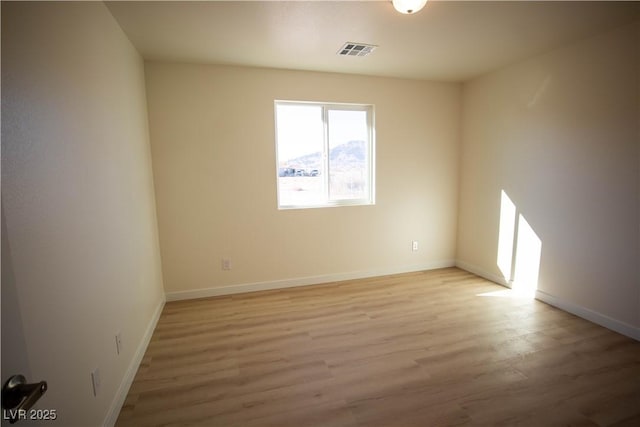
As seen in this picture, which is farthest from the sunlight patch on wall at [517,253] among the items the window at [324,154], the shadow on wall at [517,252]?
the window at [324,154]

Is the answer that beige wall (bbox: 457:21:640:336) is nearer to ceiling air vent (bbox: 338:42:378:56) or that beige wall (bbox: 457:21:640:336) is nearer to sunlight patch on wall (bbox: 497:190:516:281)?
sunlight patch on wall (bbox: 497:190:516:281)

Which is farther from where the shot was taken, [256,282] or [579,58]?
[256,282]

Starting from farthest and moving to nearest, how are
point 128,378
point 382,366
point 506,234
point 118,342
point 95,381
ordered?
point 506,234
point 382,366
point 128,378
point 118,342
point 95,381

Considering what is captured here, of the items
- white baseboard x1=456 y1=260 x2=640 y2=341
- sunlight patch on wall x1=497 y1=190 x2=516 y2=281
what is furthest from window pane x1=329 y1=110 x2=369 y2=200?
white baseboard x1=456 y1=260 x2=640 y2=341

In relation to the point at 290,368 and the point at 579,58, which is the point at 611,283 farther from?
the point at 290,368

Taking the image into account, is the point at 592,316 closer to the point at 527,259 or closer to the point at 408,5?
the point at 527,259

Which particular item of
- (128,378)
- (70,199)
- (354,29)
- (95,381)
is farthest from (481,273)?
(70,199)

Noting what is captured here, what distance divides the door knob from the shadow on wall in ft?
12.5

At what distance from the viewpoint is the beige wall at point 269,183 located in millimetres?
3232

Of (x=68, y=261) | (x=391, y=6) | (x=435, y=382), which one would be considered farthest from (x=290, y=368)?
(x=391, y=6)

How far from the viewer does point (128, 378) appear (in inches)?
78.9

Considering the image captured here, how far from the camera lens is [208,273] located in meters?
3.46

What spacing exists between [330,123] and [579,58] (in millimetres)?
2474

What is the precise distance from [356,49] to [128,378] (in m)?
3.25
